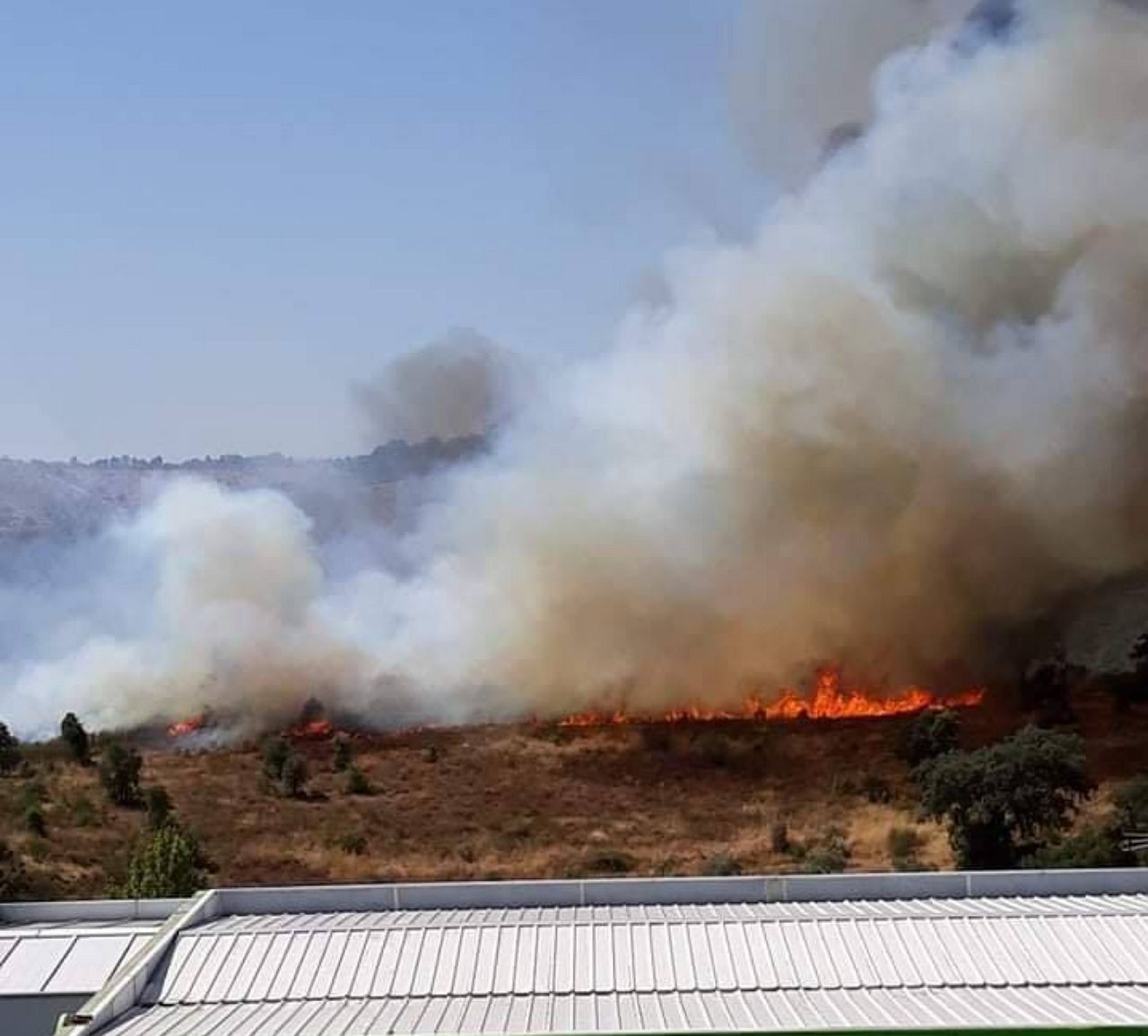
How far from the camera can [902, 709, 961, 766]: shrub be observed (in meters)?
41.8

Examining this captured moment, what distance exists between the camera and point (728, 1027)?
13055mm

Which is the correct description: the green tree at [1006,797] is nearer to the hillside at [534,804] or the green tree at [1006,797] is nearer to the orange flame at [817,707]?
the hillside at [534,804]

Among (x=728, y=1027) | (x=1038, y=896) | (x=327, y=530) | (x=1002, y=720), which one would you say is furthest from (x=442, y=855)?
(x=327, y=530)

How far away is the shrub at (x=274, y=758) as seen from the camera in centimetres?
4395

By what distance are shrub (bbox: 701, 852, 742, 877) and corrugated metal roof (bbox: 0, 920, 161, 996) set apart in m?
17.7

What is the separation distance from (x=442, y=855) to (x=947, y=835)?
11.5 m

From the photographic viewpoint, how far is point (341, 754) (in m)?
46.3

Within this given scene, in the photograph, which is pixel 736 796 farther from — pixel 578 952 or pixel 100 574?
pixel 100 574

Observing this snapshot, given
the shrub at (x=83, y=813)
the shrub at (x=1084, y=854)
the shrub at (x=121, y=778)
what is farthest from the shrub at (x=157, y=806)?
the shrub at (x=1084, y=854)

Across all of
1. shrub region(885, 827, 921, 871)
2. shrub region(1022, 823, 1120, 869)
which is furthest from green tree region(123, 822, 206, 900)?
shrub region(1022, 823, 1120, 869)

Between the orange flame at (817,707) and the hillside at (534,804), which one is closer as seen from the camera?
the hillside at (534,804)

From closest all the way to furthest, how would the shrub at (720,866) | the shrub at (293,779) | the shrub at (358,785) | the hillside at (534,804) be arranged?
the shrub at (720,866), the hillside at (534,804), the shrub at (293,779), the shrub at (358,785)

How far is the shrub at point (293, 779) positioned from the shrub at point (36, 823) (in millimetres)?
6767

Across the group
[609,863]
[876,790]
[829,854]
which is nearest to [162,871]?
[609,863]
